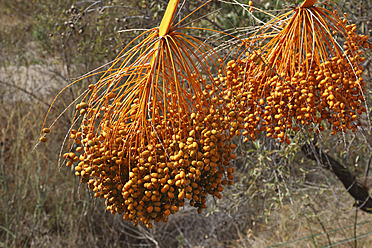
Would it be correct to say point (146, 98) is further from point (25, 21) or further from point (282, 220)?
point (25, 21)

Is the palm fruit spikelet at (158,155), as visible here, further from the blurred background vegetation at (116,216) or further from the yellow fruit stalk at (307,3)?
the blurred background vegetation at (116,216)

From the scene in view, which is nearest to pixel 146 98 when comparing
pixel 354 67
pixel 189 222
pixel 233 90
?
pixel 233 90

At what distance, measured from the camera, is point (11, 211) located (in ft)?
12.0

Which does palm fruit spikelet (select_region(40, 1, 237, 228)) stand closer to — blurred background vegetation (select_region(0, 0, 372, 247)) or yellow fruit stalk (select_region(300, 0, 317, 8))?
yellow fruit stalk (select_region(300, 0, 317, 8))

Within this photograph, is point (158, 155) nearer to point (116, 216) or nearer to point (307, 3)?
point (307, 3)

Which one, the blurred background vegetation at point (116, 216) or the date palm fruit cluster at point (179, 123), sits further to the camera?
the blurred background vegetation at point (116, 216)

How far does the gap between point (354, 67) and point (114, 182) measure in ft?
2.43

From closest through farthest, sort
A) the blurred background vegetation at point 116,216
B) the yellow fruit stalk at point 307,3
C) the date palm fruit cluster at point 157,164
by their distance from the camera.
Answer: the date palm fruit cluster at point 157,164 → the yellow fruit stalk at point 307,3 → the blurred background vegetation at point 116,216

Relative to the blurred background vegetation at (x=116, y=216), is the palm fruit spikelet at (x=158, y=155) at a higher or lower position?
higher

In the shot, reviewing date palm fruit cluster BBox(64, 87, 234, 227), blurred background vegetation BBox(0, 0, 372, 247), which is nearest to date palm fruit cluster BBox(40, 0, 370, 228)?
date palm fruit cluster BBox(64, 87, 234, 227)

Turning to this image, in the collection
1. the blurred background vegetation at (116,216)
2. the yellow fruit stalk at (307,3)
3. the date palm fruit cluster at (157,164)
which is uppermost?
the yellow fruit stalk at (307,3)

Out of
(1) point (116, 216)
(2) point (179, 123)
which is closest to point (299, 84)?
(2) point (179, 123)

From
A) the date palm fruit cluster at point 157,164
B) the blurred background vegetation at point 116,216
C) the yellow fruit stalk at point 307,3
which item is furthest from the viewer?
the blurred background vegetation at point 116,216

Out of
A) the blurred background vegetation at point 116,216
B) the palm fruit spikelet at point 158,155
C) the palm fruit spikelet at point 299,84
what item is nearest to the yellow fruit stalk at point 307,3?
the palm fruit spikelet at point 299,84
